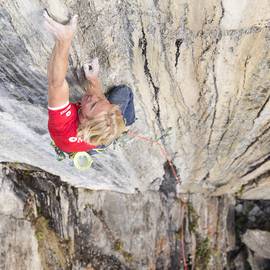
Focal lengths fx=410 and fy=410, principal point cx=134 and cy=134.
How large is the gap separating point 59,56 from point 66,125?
0.58 metres

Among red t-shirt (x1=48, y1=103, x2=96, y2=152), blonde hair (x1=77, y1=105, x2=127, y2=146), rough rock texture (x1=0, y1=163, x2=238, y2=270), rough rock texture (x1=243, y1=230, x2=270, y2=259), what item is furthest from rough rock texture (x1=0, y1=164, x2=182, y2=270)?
blonde hair (x1=77, y1=105, x2=127, y2=146)

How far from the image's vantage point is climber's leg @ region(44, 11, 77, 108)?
269 cm

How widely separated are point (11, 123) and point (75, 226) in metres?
2.14

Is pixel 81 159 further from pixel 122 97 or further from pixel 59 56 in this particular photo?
pixel 59 56

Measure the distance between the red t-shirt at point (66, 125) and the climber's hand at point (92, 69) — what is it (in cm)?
25

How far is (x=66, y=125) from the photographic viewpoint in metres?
3.11

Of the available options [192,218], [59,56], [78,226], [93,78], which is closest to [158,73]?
[93,78]

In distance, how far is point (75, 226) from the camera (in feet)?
18.2

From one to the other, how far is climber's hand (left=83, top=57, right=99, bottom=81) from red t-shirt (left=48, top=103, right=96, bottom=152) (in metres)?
0.25

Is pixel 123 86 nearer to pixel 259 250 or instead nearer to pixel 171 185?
pixel 171 185

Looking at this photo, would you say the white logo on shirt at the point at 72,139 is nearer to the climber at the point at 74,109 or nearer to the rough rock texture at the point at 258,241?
the climber at the point at 74,109

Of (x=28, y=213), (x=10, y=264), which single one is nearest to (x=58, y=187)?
(x=28, y=213)

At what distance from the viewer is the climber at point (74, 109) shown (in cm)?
272

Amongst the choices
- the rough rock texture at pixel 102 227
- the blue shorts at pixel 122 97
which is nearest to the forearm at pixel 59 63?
the blue shorts at pixel 122 97
